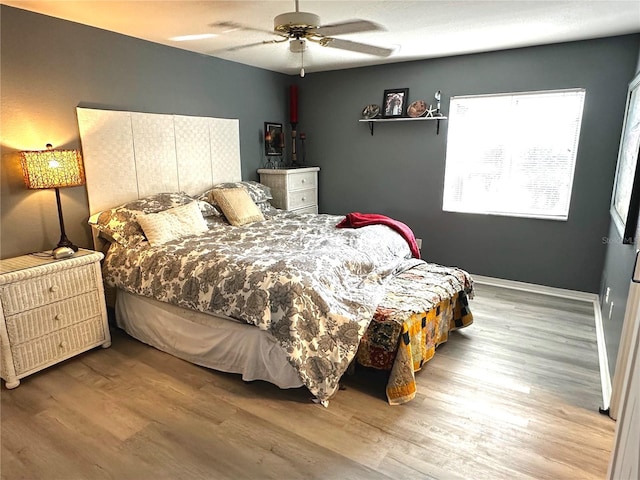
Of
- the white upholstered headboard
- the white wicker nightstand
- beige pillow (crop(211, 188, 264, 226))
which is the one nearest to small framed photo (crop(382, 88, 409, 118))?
the white upholstered headboard

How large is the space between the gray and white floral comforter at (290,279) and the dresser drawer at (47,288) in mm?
253

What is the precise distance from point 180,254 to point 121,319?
0.88 metres

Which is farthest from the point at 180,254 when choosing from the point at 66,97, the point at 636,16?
the point at 636,16

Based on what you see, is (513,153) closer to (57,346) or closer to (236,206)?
(236,206)

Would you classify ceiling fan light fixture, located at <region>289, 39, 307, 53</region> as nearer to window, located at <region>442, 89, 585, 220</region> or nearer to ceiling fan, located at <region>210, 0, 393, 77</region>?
ceiling fan, located at <region>210, 0, 393, 77</region>

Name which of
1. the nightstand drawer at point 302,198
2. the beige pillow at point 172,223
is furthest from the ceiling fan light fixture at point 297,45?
the nightstand drawer at point 302,198

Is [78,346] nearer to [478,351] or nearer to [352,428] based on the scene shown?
[352,428]

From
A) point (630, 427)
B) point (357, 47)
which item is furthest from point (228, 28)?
point (630, 427)

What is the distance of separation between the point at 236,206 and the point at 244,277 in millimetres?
1465

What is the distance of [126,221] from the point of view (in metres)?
2.98

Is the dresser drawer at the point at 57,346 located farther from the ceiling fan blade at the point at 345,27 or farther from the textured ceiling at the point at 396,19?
the ceiling fan blade at the point at 345,27

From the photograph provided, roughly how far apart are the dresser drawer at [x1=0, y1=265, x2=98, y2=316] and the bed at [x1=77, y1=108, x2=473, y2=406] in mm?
254

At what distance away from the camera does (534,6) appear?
103 inches

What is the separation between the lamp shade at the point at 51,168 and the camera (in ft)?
8.39
